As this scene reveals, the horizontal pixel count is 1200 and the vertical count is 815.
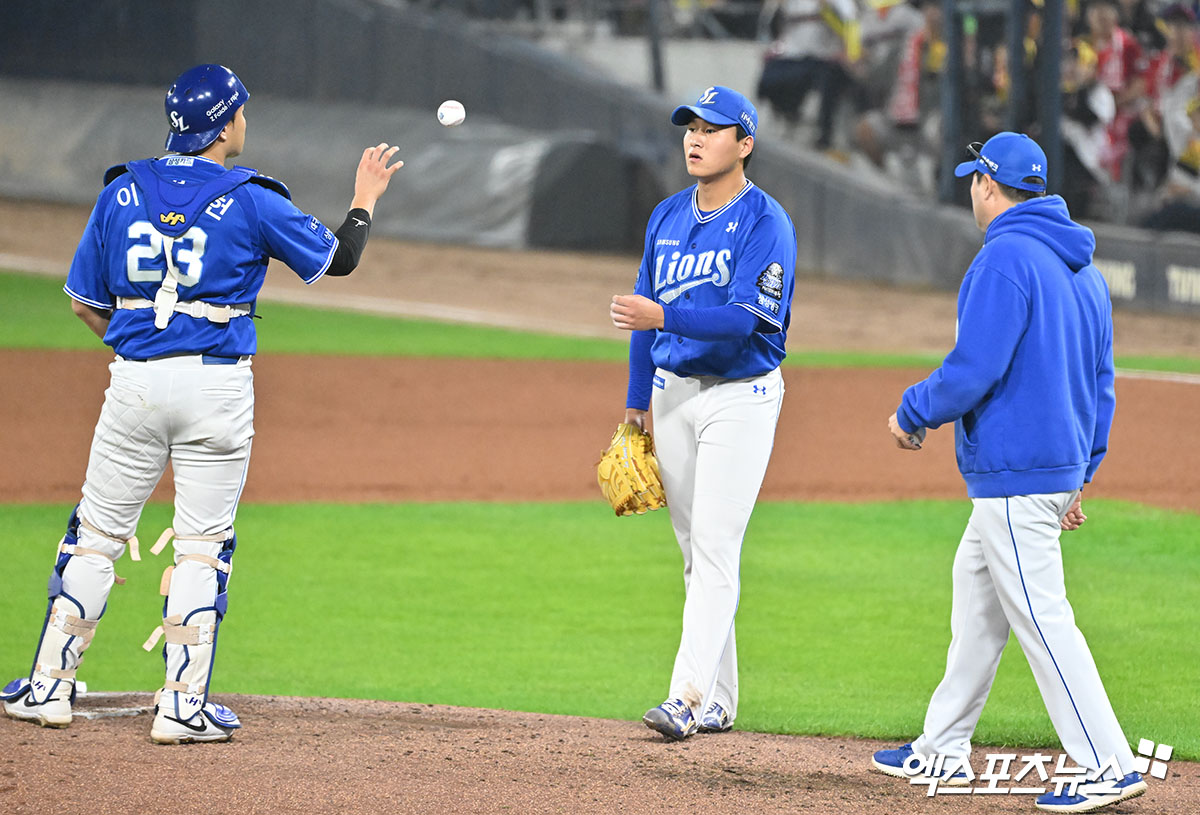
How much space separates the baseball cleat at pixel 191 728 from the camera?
444 cm

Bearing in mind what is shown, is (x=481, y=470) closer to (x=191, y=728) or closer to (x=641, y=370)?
(x=641, y=370)

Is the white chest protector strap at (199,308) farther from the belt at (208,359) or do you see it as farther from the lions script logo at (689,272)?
the lions script logo at (689,272)

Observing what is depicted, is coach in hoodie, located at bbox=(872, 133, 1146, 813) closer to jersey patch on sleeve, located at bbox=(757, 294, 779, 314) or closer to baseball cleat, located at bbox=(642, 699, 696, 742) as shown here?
jersey patch on sleeve, located at bbox=(757, 294, 779, 314)

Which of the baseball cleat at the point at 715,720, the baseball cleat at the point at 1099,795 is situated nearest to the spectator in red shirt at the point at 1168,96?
the baseball cleat at the point at 715,720

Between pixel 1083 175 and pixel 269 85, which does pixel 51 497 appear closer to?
pixel 1083 175

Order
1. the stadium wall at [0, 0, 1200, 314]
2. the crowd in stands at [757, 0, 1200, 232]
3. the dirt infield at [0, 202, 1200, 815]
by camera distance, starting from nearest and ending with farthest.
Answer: the dirt infield at [0, 202, 1200, 815] < the crowd in stands at [757, 0, 1200, 232] < the stadium wall at [0, 0, 1200, 314]

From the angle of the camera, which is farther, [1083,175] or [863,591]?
[1083,175]

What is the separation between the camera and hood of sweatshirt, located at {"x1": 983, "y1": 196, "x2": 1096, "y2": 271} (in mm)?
4145

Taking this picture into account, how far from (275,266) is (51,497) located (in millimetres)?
11471

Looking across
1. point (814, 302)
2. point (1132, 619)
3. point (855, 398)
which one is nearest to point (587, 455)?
point (855, 398)

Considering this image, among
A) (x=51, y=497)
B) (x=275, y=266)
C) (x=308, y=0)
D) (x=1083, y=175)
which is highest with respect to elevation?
(x=308, y=0)

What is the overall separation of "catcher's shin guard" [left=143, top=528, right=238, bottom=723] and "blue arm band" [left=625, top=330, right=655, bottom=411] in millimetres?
1435

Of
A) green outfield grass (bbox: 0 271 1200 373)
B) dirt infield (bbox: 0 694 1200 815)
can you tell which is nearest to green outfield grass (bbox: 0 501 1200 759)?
dirt infield (bbox: 0 694 1200 815)

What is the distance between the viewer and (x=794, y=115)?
21094 mm
